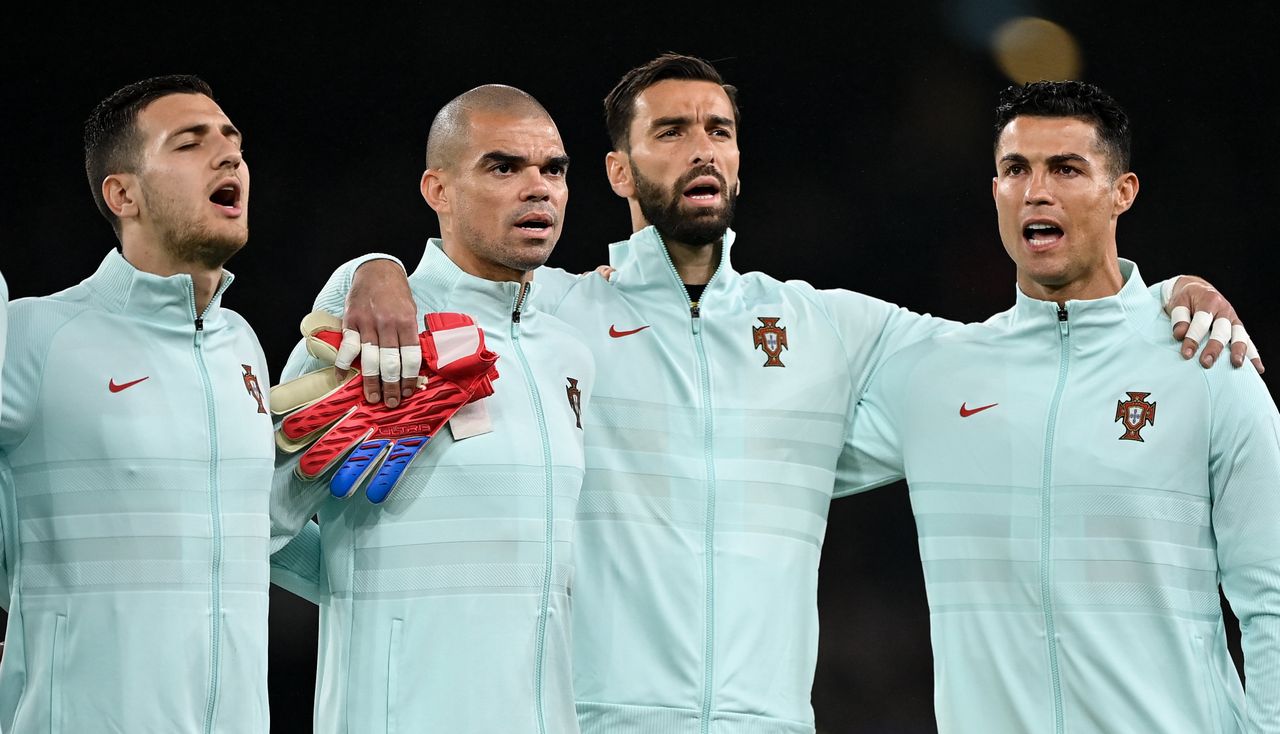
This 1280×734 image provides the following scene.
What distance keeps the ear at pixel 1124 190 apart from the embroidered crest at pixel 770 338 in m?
0.74

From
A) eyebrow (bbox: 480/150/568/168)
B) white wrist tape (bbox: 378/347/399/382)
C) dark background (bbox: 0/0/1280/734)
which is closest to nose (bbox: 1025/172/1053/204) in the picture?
eyebrow (bbox: 480/150/568/168)

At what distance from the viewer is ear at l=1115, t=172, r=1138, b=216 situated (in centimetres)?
316

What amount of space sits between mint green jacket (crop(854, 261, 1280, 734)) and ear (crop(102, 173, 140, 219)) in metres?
1.64

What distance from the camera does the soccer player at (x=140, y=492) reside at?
8.25ft

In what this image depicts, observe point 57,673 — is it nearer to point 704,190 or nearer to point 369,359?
point 369,359

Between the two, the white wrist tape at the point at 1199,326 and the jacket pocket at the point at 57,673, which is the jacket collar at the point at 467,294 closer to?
the jacket pocket at the point at 57,673

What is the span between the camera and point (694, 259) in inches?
130

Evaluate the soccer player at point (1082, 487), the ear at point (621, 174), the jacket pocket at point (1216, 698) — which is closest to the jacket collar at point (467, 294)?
the ear at point (621, 174)

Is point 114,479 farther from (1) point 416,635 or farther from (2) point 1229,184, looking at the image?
(2) point 1229,184

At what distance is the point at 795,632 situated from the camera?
10.2 ft

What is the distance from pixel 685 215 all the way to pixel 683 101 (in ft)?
0.92

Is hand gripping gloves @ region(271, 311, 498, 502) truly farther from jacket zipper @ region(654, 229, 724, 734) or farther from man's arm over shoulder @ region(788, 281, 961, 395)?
man's arm over shoulder @ region(788, 281, 961, 395)

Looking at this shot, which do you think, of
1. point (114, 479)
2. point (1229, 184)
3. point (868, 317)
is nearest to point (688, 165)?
point (868, 317)

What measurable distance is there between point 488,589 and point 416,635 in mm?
154
